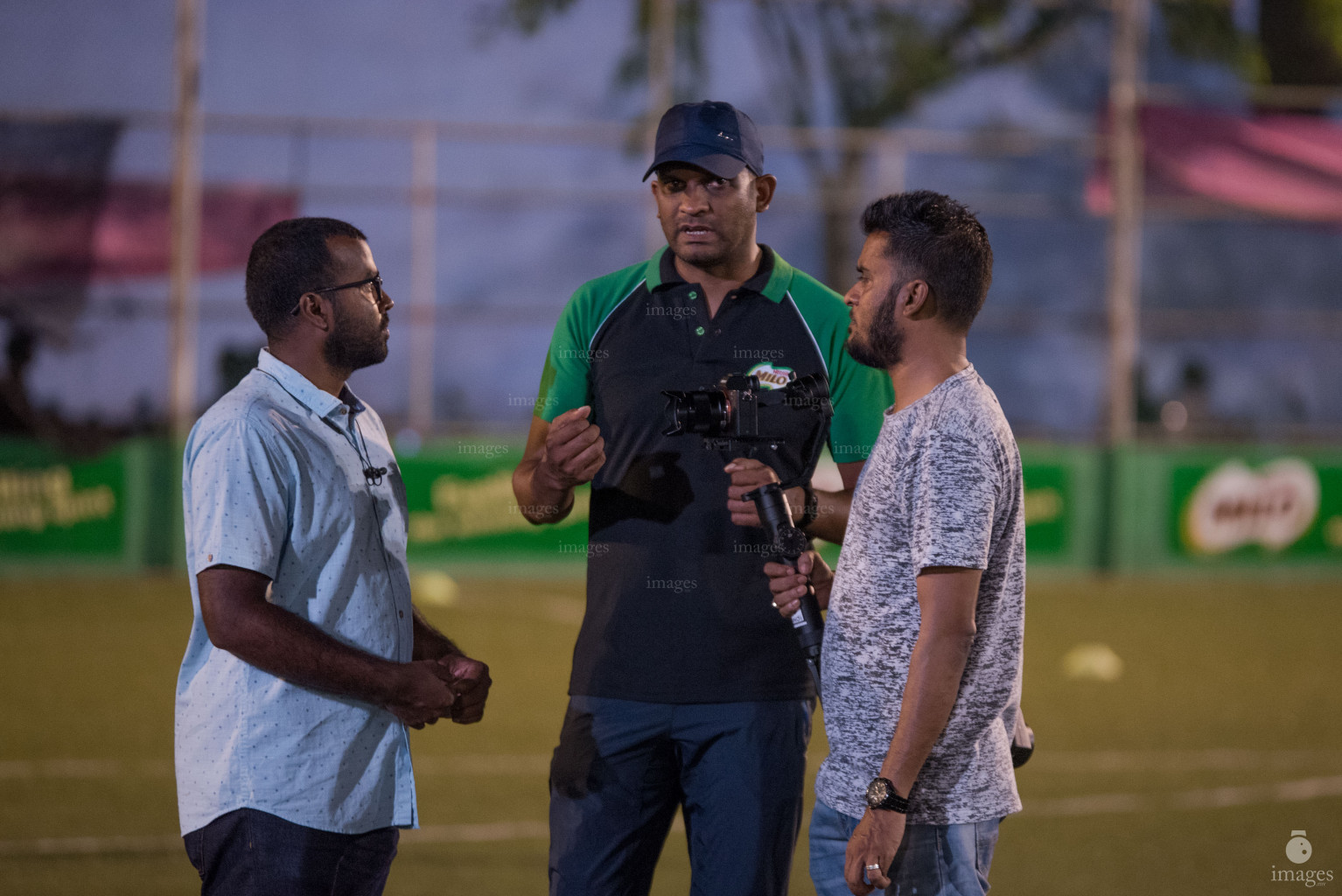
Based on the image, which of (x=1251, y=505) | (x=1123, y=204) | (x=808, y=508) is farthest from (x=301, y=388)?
(x=1123, y=204)

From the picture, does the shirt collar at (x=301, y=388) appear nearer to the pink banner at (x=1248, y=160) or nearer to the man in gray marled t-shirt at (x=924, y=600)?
the man in gray marled t-shirt at (x=924, y=600)

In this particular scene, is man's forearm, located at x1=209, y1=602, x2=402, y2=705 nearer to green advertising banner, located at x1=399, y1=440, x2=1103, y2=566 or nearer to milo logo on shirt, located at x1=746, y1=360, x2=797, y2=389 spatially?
milo logo on shirt, located at x1=746, y1=360, x2=797, y2=389

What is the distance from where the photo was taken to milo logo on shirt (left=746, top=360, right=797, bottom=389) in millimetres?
3717

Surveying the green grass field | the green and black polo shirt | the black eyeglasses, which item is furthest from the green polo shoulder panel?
the green grass field

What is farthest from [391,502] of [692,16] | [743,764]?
[692,16]

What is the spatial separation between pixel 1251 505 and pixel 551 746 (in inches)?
451

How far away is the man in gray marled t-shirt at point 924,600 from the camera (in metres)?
2.89

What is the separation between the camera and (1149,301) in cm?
2803

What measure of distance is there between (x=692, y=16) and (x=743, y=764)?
19.9 m

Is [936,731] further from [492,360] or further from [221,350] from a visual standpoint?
[492,360]

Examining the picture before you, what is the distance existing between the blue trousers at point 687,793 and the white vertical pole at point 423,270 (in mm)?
13719

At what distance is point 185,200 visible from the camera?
1631 centimetres

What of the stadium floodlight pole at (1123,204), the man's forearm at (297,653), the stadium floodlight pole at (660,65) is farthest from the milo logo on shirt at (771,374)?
the stadium floodlight pole at (1123,204)

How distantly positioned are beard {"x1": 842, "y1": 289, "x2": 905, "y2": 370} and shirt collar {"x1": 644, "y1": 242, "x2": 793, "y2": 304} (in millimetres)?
704
